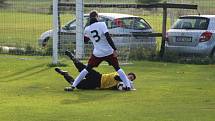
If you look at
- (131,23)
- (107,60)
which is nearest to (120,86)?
(107,60)

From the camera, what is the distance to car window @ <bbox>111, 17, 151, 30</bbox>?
22.8 m

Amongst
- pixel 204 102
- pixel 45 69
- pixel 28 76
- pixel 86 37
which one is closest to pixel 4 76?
pixel 28 76

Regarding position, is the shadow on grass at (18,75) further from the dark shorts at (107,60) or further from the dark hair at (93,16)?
the dark hair at (93,16)

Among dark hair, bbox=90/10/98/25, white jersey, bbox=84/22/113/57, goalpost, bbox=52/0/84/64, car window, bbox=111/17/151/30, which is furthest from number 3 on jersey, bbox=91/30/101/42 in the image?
car window, bbox=111/17/151/30

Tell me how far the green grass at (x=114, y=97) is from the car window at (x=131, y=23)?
2.94 meters

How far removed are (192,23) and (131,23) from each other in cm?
218

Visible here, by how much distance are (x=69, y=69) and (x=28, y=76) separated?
5.54 ft

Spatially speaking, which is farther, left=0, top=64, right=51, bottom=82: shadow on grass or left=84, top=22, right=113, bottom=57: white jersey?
left=0, top=64, right=51, bottom=82: shadow on grass

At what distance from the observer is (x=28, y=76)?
1819 cm

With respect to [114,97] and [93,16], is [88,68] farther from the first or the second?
[114,97]

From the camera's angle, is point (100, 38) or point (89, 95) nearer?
point (89, 95)

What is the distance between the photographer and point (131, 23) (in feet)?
75.6

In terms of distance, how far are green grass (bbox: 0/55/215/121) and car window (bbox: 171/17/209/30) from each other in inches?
79.7

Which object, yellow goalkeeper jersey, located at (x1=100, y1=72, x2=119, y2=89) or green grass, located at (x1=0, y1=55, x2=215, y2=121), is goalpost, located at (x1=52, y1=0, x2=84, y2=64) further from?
yellow goalkeeper jersey, located at (x1=100, y1=72, x2=119, y2=89)
